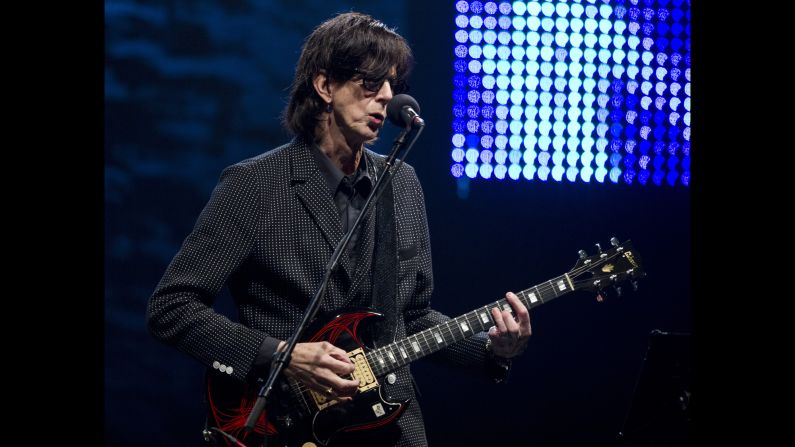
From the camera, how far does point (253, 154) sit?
392 cm

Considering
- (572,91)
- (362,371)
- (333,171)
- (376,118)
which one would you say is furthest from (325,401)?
(572,91)

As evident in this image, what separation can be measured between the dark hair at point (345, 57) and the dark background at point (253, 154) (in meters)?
0.78

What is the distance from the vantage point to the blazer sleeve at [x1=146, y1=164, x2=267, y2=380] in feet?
8.25

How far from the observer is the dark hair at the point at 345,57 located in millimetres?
2928

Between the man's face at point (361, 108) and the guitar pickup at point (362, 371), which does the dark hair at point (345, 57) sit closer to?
the man's face at point (361, 108)

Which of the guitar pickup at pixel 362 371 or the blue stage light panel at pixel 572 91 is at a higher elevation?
the blue stage light panel at pixel 572 91

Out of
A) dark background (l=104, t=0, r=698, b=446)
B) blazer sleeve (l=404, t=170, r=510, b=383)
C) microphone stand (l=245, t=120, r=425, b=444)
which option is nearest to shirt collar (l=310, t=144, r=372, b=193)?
blazer sleeve (l=404, t=170, r=510, b=383)

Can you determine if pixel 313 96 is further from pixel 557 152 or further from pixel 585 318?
pixel 585 318

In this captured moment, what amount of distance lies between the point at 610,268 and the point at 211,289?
1.39m

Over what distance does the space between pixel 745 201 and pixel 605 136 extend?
112 inches

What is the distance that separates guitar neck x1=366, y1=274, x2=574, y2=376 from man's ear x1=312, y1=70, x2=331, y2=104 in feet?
2.78

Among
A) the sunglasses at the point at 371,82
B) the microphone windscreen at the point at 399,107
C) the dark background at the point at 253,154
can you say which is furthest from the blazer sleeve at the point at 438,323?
the dark background at the point at 253,154

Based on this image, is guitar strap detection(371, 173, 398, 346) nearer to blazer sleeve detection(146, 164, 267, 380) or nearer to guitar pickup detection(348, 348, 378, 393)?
guitar pickup detection(348, 348, 378, 393)

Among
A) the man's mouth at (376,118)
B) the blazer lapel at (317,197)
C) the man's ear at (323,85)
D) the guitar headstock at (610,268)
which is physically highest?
the man's ear at (323,85)
